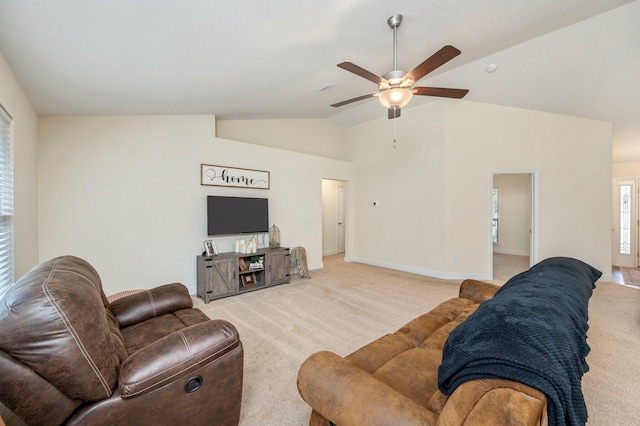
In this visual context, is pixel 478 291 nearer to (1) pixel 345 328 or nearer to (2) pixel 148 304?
(1) pixel 345 328

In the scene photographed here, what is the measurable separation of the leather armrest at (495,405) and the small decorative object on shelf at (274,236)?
410cm

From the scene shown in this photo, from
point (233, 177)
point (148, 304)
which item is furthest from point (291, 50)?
point (148, 304)

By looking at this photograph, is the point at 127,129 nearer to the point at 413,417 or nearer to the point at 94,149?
the point at 94,149

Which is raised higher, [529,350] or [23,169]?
[23,169]

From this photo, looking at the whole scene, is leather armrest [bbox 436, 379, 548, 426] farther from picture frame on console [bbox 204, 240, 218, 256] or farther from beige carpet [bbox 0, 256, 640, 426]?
picture frame on console [bbox 204, 240, 218, 256]

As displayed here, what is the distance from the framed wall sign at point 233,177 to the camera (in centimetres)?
407

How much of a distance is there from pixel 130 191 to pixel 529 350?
165 inches

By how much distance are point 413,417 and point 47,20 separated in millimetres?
2825

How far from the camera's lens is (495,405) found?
2.36ft

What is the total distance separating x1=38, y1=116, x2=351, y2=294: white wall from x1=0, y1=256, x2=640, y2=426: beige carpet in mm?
975

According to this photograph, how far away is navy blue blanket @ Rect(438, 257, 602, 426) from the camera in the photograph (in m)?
0.74

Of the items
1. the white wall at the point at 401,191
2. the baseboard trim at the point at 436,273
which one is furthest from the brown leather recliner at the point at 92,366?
the white wall at the point at 401,191

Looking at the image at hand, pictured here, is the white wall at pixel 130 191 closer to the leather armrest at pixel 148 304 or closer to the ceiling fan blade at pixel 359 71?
the leather armrest at pixel 148 304

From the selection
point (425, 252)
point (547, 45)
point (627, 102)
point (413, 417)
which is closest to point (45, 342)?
point (413, 417)
